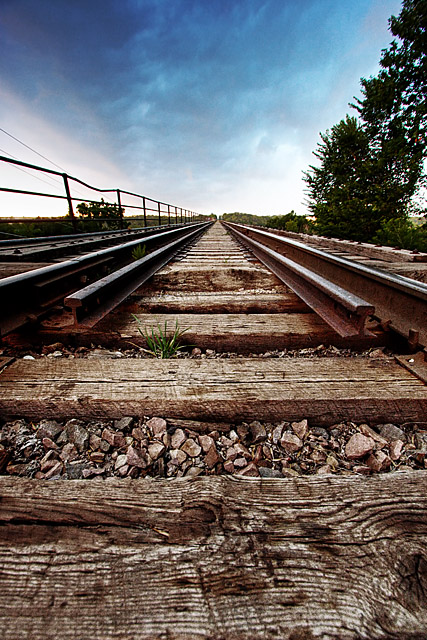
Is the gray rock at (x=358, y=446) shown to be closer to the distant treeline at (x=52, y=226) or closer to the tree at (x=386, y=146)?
the distant treeline at (x=52, y=226)

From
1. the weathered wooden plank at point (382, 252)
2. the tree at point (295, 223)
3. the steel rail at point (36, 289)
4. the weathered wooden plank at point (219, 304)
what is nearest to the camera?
the steel rail at point (36, 289)

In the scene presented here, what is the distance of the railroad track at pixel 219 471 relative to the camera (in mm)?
493

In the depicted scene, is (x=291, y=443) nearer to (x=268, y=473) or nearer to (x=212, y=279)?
(x=268, y=473)

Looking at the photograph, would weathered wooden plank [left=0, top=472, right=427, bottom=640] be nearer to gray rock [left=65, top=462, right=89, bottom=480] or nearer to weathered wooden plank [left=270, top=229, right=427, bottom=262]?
gray rock [left=65, top=462, right=89, bottom=480]

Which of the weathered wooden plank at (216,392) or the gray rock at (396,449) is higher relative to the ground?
the weathered wooden plank at (216,392)

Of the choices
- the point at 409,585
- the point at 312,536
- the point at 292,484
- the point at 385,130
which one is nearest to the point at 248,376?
the point at 292,484

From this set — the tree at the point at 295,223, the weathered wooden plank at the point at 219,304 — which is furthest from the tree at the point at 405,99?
the weathered wooden plank at the point at 219,304

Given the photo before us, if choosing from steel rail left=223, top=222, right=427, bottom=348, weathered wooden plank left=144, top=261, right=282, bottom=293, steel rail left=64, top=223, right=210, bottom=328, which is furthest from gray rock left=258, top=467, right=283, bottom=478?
weathered wooden plank left=144, top=261, right=282, bottom=293

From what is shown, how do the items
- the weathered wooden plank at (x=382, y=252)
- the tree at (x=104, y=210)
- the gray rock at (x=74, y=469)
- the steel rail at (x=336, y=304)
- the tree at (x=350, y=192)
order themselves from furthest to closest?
1. the tree at (x=350, y=192)
2. the tree at (x=104, y=210)
3. the weathered wooden plank at (x=382, y=252)
4. the steel rail at (x=336, y=304)
5. the gray rock at (x=74, y=469)

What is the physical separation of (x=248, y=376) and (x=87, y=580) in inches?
32.2

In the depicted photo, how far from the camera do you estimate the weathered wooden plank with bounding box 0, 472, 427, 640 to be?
47 cm

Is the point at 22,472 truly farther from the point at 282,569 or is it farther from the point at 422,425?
the point at 422,425

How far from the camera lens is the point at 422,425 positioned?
1036 mm

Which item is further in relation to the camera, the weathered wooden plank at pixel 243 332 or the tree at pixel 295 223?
the tree at pixel 295 223
